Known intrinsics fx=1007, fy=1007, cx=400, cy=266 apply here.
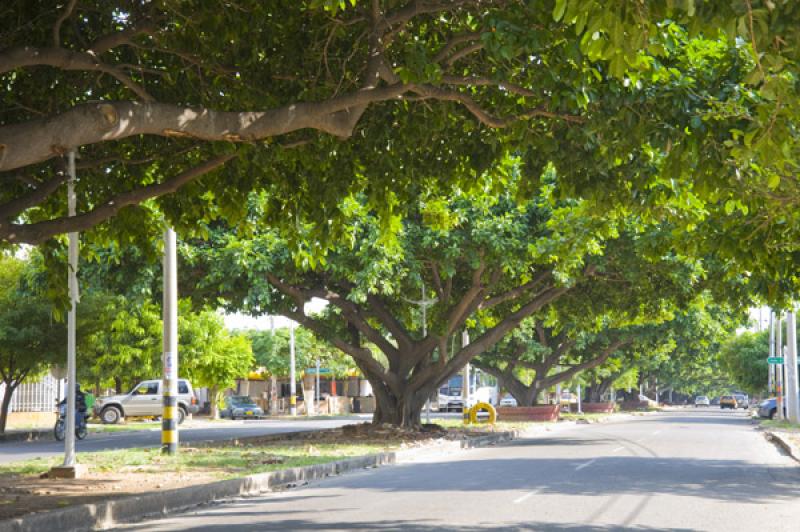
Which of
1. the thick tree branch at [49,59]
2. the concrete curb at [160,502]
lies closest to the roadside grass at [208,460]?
the concrete curb at [160,502]

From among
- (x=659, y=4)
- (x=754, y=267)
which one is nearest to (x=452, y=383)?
(x=754, y=267)

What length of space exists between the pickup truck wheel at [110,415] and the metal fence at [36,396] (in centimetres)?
218

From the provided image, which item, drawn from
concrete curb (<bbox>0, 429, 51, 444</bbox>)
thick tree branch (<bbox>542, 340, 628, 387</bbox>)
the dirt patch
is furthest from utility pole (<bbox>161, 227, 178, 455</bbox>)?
thick tree branch (<bbox>542, 340, 628, 387</bbox>)

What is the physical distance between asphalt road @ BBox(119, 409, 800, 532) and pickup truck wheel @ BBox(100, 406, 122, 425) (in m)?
26.1

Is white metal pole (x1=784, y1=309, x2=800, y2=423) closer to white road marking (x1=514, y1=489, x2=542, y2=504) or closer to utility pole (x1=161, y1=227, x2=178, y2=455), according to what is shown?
utility pole (x1=161, y1=227, x2=178, y2=455)

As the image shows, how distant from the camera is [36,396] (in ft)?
148

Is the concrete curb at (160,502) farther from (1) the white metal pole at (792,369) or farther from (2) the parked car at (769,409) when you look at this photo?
(2) the parked car at (769,409)

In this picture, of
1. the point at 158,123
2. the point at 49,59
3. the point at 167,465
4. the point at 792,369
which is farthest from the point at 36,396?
the point at 158,123

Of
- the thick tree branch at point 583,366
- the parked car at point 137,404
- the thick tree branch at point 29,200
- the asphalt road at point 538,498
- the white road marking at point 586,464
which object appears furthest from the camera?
the thick tree branch at point 583,366

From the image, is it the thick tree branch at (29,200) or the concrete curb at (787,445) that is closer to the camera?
the thick tree branch at (29,200)

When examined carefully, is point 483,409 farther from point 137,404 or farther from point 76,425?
point 137,404

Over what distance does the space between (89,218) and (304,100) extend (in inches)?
109

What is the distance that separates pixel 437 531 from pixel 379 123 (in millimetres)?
4936

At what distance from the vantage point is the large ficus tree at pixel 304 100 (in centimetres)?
922
